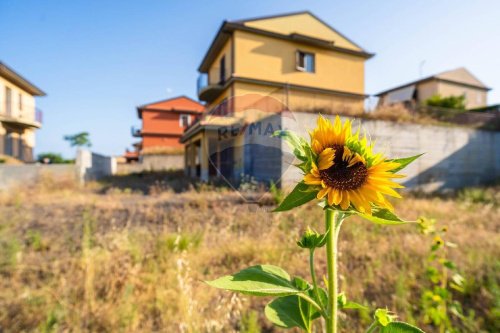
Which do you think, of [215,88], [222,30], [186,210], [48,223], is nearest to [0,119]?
[215,88]

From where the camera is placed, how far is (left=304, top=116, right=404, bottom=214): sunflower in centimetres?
40

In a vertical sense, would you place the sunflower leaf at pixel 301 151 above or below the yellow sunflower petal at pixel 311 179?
above

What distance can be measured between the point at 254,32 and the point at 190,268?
10.9 meters

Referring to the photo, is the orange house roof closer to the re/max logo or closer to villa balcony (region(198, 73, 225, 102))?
villa balcony (region(198, 73, 225, 102))

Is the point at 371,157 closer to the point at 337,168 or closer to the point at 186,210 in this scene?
the point at 337,168

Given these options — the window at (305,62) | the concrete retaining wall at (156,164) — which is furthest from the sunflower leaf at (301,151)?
the concrete retaining wall at (156,164)

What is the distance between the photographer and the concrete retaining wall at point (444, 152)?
7.64 metres

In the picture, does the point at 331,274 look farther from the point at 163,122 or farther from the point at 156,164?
the point at 163,122

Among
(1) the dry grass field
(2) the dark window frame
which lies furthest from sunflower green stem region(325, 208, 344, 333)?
(2) the dark window frame

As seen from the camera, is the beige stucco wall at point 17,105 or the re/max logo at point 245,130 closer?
the re/max logo at point 245,130

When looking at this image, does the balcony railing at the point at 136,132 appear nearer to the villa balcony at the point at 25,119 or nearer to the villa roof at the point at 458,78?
the villa balcony at the point at 25,119

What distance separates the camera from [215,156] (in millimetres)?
731

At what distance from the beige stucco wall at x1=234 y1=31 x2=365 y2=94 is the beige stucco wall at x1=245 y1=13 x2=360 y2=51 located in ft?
1.64

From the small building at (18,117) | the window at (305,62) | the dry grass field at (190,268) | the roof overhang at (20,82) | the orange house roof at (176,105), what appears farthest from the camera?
the orange house roof at (176,105)
